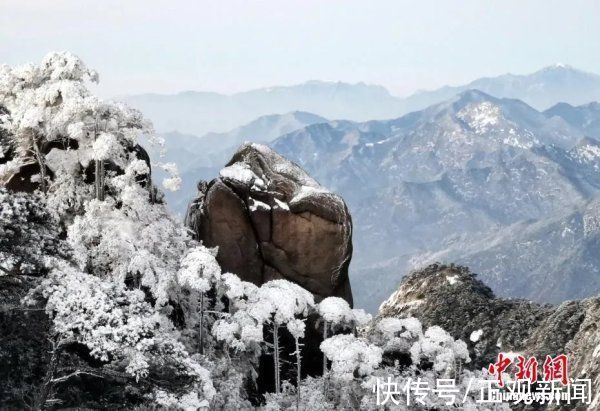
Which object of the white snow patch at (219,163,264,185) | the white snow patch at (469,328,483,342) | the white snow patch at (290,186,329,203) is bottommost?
the white snow patch at (469,328,483,342)

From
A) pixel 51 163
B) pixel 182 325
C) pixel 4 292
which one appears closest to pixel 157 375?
pixel 4 292

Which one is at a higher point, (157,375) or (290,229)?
(290,229)

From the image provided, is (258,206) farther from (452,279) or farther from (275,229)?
(452,279)

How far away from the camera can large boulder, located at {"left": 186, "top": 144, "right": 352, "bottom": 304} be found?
31547 millimetres

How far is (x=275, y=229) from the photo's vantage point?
31875mm

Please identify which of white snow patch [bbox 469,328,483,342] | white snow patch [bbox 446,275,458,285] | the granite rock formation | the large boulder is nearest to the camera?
the granite rock formation

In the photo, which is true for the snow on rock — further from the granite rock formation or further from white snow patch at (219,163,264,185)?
the granite rock formation

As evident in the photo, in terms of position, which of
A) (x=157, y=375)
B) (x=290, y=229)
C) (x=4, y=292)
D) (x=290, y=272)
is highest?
(x=290, y=229)

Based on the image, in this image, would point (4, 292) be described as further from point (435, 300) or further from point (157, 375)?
point (435, 300)

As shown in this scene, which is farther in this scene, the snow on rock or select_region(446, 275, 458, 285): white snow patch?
select_region(446, 275, 458, 285): white snow patch

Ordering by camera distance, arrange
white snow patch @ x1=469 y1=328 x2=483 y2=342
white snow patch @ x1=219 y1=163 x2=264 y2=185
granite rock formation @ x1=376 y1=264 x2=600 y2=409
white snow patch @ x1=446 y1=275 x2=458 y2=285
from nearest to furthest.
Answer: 1. granite rock formation @ x1=376 y1=264 x2=600 y2=409
2. white snow patch @ x1=219 y1=163 x2=264 y2=185
3. white snow patch @ x1=469 y1=328 x2=483 y2=342
4. white snow patch @ x1=446 y1=275 x2=458 y2=285

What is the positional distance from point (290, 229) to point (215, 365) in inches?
368

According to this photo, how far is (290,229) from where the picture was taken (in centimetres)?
3173

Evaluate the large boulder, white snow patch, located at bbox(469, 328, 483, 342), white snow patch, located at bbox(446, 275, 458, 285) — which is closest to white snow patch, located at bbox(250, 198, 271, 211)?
the large boulder
